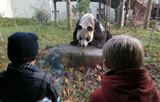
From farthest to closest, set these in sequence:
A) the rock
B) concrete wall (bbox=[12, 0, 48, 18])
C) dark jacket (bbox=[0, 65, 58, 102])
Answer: concrete wall (bbox=[12, 0, 48, 18]) < the rock < dark jacket (bbox=[0, 65, 58, 102])

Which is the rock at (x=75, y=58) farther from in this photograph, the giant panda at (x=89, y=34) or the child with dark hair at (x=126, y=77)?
the child with dark hair at (x=126, y=77)

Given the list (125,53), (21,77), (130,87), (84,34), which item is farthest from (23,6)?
(130,87)

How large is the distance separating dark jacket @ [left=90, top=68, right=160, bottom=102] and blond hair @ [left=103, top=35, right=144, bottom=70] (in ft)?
0.24

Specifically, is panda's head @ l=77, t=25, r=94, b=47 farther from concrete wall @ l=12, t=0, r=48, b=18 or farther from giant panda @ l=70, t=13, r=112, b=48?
concrete wall @ l=12, t=0, r=48, b=18

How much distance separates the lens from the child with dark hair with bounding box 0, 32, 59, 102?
1091mm

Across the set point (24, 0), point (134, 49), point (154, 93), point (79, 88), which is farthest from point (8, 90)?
point (24, 0)

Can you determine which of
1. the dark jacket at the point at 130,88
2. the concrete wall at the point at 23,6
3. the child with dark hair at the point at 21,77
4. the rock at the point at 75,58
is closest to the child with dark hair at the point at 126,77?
the dark jacket at the point at 130,88

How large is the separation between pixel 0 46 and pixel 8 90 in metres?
4.03

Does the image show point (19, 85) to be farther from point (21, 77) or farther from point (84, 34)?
point (84, 34)

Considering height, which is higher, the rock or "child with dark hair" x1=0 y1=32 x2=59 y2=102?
"child with dark hair" x1=0 y1=32 x2=59 y2=102

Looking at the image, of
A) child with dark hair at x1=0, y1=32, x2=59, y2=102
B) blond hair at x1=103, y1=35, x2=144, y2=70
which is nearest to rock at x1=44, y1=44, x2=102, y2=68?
child with dark hair at x1=0, y1=32, x2=59, y2=102

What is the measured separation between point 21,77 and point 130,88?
2.91 feet

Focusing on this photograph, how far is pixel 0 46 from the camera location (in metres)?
4.46

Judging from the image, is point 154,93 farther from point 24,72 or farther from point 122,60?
point 24,72
